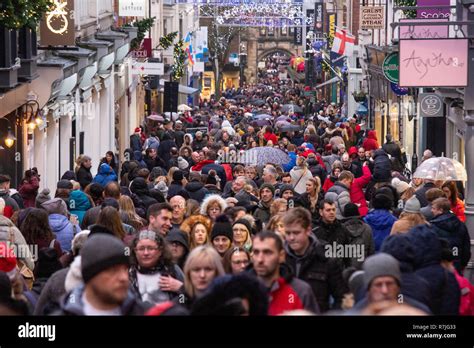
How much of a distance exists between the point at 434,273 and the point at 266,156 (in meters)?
17.2

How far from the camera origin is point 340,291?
11.0 metres

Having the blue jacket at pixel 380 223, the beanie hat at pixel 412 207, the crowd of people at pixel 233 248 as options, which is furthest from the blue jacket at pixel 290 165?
the beanie hat at pixel 412 207

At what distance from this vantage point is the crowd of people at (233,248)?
803 centimetres

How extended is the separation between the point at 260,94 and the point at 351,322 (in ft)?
286

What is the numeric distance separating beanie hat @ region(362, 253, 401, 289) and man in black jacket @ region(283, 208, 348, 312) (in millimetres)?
2109

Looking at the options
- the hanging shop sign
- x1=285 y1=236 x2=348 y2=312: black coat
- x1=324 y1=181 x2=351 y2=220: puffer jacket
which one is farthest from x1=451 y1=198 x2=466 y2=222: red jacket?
the hanging shop sign

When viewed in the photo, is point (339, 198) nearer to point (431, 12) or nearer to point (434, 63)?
point (434, 63)

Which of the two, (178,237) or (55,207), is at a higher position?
(178,237)

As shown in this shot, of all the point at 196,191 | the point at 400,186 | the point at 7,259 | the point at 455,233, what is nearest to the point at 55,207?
the point at 7,259

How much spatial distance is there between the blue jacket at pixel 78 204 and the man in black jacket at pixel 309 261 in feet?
24.6

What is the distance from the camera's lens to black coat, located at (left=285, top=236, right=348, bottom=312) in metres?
11.0

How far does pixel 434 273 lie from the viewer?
10383 mm

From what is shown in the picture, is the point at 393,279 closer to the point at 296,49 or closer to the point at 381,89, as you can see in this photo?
the point at 381,89

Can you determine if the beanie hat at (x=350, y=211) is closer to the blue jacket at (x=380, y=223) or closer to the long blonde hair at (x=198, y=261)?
the blue jacket at (x=380, y=223)
